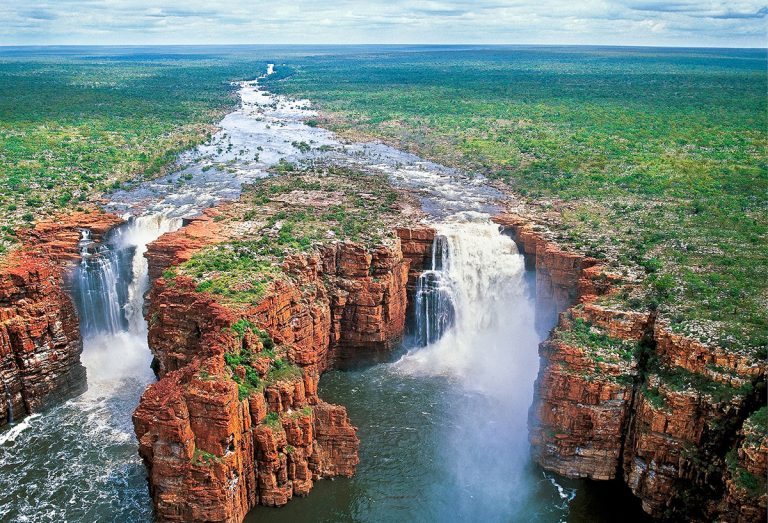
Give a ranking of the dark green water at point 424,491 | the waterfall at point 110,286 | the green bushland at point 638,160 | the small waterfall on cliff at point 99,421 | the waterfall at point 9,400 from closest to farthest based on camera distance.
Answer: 1. the dark green water at point 424,491
2. the small waterfall on cliff at point 99,421
3. the waterfall at point 9,400
4. the green bushland at point 638,160
5. the waterfall at point 110,286

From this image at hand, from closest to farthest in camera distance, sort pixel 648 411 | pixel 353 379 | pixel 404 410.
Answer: pixel 648 411 → pixel 404 410 → pixel 353 379

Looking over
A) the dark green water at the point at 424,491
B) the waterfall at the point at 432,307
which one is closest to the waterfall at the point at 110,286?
the dark green water at the point at 424,491

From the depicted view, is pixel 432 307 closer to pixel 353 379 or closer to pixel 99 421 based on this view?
pixel 353 379

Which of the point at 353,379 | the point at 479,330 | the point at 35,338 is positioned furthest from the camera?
the point at 479,330

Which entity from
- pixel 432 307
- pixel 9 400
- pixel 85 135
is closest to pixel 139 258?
pixel 9 400

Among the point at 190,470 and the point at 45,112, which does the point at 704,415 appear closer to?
the point at 190,470

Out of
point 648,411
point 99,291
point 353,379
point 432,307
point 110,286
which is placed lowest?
point 353,379

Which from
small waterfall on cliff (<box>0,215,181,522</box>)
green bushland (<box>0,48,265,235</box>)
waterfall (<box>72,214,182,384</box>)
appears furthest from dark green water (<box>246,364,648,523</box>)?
green bushland (<box>0,48,265,235</box>)

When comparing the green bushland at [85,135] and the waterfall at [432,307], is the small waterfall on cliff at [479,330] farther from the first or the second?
the green bushland at [85,135]
